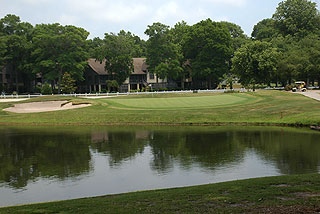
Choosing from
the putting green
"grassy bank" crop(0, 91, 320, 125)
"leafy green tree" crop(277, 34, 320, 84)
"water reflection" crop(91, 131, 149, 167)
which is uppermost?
"leafy green tree" crop(277, 34, 320, 84)

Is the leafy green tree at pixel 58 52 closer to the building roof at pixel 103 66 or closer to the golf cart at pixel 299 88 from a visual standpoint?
the building roof at pixel 103 66

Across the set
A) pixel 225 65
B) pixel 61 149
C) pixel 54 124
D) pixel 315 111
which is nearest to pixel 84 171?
pixel 61 149

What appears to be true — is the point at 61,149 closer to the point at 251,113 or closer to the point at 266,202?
the point at 266,202

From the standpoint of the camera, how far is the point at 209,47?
308 feet

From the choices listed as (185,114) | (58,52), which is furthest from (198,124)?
(58,52)

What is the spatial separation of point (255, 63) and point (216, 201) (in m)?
73.6

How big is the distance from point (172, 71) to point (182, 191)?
262 feet

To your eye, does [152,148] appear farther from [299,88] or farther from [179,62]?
[179,62]

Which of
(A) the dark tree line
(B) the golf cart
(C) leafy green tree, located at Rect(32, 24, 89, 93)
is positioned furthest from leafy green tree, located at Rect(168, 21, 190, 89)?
(B) the golf cart

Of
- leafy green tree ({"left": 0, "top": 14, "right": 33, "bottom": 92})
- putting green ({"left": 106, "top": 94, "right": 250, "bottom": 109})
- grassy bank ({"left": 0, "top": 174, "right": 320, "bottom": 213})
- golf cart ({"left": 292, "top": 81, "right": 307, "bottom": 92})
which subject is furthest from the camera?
leafy green tree ({"left": 0, "top": 14, "right": 33, "bottom": 92})

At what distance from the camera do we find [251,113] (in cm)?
4422

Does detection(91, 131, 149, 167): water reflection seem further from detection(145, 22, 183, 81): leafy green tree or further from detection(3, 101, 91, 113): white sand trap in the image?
detection(145, 22, 183, 81): leafy green tree

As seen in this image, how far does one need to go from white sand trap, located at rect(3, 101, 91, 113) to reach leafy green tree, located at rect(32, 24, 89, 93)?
99.1ft

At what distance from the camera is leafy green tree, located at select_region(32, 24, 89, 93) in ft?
287
